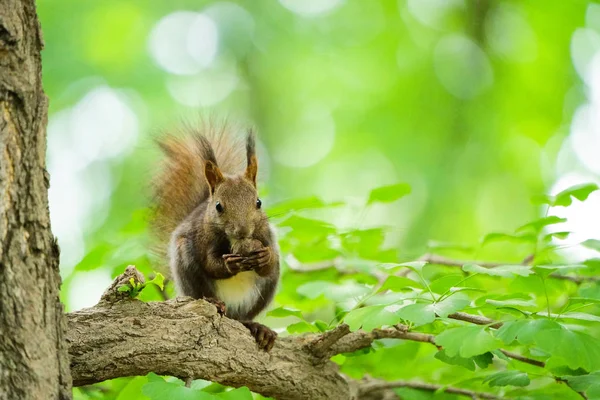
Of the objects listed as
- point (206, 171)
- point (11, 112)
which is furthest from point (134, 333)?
point (206, 171)

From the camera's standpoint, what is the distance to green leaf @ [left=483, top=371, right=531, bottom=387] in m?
1.76

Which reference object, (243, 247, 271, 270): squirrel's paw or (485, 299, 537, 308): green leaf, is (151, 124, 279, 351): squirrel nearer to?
(243, 247, 271, 270): squirrel's paw

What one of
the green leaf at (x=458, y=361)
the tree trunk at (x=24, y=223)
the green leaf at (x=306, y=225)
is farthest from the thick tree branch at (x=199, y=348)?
the green leaf at (x=306, y=225)

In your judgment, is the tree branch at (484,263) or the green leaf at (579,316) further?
the tree branch at (484,263)

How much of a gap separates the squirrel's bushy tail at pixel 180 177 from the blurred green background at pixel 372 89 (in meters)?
2.75

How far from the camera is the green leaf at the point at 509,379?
1765mm

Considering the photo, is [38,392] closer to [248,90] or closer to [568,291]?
[568,291]

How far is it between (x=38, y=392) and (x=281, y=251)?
144 cm

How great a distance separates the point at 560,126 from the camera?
20.0 feet

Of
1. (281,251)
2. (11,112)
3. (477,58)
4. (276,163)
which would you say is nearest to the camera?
(11,112)

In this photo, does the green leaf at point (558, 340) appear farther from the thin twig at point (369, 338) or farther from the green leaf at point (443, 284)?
the thin twig at point (369, 338)

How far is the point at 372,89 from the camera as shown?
21.7ft

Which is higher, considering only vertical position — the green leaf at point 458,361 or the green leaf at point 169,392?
the green leaf at point 169,392

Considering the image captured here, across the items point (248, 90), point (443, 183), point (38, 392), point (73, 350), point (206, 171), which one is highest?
point (248, 90)
